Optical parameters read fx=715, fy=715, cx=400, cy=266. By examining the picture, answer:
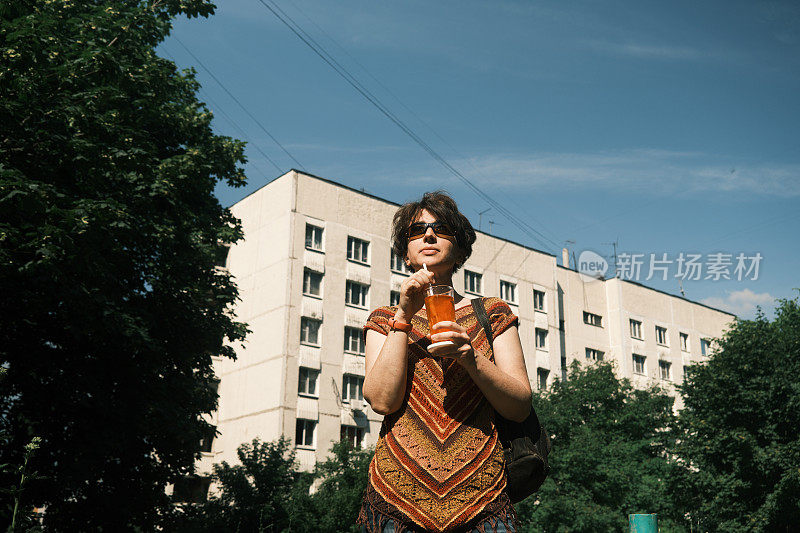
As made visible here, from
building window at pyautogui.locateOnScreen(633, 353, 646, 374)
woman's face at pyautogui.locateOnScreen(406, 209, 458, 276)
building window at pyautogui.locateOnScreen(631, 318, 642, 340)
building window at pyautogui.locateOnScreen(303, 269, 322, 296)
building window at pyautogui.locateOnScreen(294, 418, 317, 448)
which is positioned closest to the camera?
woman's face at pyautogui.locateOnScreen(406, 209, 458, 276)

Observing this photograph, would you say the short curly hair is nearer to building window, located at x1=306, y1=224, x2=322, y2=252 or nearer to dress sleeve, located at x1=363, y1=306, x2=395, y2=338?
dress sleeve, located at x1=363, y1=306, x2=395, y2=338

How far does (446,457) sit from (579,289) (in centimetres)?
5814

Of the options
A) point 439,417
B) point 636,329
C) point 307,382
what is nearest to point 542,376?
point 636,329

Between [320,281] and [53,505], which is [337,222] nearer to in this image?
[320,281]

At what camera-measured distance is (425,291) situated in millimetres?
2812

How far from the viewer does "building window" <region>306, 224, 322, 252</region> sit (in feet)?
136

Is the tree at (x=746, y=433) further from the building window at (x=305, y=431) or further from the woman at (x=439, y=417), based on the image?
the woman at (x=439, y=417)

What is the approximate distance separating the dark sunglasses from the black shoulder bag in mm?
475

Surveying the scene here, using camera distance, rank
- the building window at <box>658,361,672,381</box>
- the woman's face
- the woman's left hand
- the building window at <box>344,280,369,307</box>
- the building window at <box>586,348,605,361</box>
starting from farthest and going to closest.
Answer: the building window at <box>658,361,672,381</box>
the building window at <box>586,348,605,361</box>
the building window at <box>344,280,369,307</box>
the woman's face
the woman's left hand

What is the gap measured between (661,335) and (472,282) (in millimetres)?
23288

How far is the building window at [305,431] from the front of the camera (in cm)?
3762

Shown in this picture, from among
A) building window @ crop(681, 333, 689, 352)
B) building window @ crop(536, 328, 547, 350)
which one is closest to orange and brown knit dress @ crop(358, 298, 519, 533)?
building window @ crop(536, 328, 547, 350)

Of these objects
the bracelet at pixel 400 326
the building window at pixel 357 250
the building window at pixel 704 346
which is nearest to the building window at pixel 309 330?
the building window at pixel 357 250

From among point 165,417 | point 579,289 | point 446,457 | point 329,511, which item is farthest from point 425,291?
point 579,289
